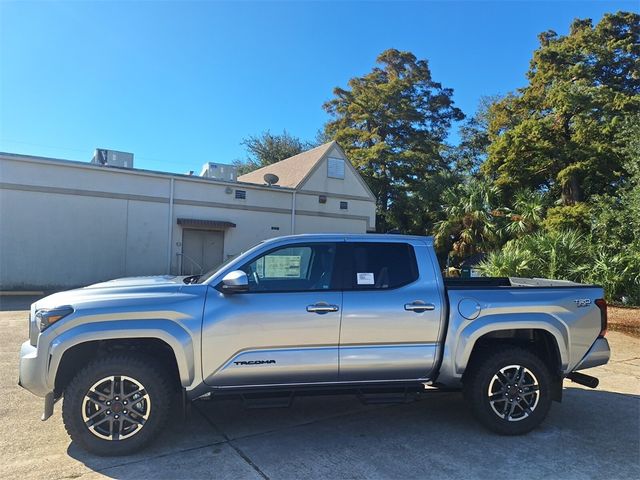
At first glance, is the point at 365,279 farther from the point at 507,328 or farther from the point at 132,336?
the point at 132,336

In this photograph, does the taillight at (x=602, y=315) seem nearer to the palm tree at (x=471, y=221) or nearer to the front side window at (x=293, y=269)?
the front side window at (x=293, y=269)

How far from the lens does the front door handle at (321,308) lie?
13.8 feet

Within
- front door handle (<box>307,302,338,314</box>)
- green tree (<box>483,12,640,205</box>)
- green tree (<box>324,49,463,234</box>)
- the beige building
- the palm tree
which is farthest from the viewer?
green tree (<box>324,49,463,234</box>)

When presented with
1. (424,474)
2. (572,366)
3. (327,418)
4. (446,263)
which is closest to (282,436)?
(327,418)

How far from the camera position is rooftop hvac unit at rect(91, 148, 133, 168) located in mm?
18594

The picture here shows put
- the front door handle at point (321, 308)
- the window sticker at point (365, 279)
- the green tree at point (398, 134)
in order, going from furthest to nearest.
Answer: the green tree at point (398, 134)
the window sticker at point (365, 279)
the front door handle at point (321, 308)

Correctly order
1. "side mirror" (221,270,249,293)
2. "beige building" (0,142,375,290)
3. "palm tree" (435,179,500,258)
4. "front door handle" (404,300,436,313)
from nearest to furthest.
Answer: "side mirror" (221,270,249,293), "front door handle" (404,300,436,313), "beige building" (0,142,375,290), "palm tree" (435,179,500,258)

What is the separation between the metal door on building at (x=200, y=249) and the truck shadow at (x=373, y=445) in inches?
564

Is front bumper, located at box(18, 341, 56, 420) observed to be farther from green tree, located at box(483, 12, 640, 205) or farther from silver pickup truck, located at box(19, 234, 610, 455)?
green tree, located at box(483, 12, 640, 205)

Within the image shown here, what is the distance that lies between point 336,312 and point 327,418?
137 centimetres

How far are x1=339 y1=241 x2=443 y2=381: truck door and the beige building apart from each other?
49.9 feet

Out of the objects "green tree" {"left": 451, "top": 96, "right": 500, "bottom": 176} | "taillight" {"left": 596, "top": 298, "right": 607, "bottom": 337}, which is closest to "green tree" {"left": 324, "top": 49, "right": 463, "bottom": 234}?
"green tree" {"left": 451, "top": 96, "right": 500, "bottom": 176}

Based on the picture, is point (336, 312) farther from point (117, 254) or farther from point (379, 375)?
point (117, 254)

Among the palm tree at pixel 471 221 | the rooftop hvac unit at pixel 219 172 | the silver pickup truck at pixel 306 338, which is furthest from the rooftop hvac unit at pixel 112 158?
the silver pickup truck at pixel 306 338
